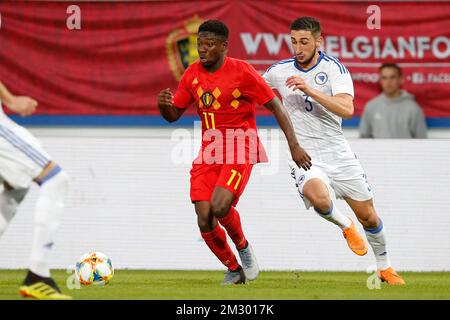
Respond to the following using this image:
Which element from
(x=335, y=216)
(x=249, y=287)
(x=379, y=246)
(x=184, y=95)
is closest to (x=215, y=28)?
(x=184, y=95)

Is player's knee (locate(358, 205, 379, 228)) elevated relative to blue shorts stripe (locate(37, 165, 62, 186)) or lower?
lower

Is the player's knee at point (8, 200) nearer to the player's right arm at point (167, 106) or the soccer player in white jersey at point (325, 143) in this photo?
the player's right arm at point (167, 106)

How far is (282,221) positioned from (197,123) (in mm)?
1841

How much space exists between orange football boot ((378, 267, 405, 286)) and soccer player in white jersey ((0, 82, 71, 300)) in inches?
152

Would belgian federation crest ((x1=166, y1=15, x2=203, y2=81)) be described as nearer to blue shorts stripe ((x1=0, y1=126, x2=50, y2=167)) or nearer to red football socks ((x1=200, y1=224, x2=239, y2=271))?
red football socks ((x1=200, y1=224, x2=239, y2=271))

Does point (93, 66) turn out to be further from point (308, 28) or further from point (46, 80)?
point (308, 28)

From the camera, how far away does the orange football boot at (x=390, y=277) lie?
10.5 metres

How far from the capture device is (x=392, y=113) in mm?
14055

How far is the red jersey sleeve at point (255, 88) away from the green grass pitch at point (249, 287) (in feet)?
5.65

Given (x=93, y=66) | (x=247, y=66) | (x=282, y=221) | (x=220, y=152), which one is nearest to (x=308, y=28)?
(x=247, y=66)

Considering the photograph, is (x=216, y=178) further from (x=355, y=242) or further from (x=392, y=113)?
(x=392, y=113)

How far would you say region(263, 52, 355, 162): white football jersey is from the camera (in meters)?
10.6

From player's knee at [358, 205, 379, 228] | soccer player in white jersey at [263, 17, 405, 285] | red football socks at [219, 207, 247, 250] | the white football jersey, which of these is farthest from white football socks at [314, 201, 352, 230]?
red football socks at [219, 207, 247, 250]

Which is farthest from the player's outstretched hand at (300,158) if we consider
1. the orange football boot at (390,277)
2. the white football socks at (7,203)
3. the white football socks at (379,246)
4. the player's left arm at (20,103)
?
the player's left arm at (20,103)
